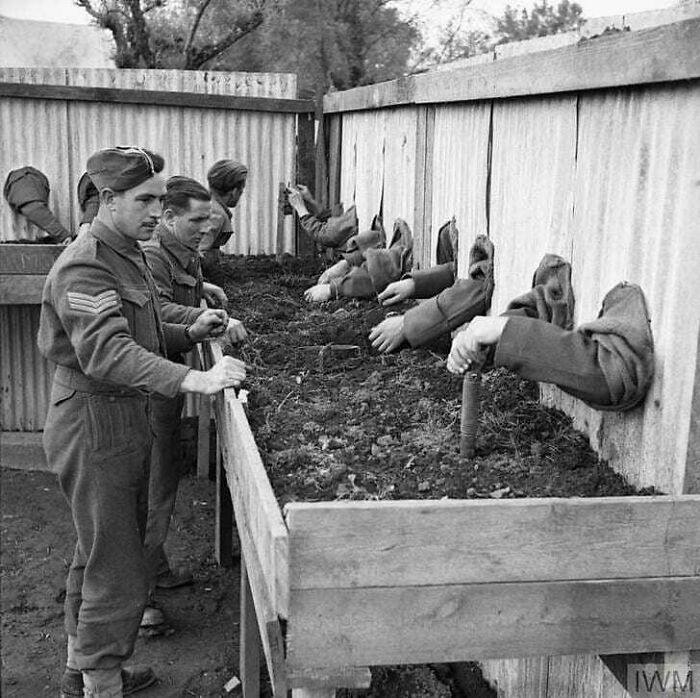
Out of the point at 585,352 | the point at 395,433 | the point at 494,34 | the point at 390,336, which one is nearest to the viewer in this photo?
the point at 585,352

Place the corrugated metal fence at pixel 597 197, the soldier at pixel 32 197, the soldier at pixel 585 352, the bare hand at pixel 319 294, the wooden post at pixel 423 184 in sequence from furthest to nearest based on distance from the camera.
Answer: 1. the soldier at pixel 32 197
2. the bare hand at pixel 319 294
3. the wooden post at pixel 423 184
4. the soldier at pixel 585 352
5. the corrugated metal fence at pixel 597 197

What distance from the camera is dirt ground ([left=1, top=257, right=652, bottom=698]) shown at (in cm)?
318

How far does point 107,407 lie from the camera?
3906 mm

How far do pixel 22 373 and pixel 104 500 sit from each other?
5.54m

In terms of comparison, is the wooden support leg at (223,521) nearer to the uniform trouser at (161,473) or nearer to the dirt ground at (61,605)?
the dirt ground at (61,605)

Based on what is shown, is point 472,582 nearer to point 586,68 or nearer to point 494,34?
point 586,68

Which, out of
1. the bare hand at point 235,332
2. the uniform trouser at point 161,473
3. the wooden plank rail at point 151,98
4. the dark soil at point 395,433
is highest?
the wooden plank rail at point 151,98

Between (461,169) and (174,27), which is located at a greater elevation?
(174,27)

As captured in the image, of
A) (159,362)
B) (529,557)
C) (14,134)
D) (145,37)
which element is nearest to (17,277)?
(14,134)

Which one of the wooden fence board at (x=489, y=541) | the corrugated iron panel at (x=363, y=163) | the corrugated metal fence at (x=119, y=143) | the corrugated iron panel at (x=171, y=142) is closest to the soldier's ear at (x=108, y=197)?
the wooden fence board at (x=489, y=541)

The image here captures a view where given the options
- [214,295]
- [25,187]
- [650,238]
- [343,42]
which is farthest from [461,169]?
[343,42]

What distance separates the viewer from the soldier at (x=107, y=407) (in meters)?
3.72

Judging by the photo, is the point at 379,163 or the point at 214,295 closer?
the point at 214,295

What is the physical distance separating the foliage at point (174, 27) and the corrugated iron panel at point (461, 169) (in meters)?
11.9
